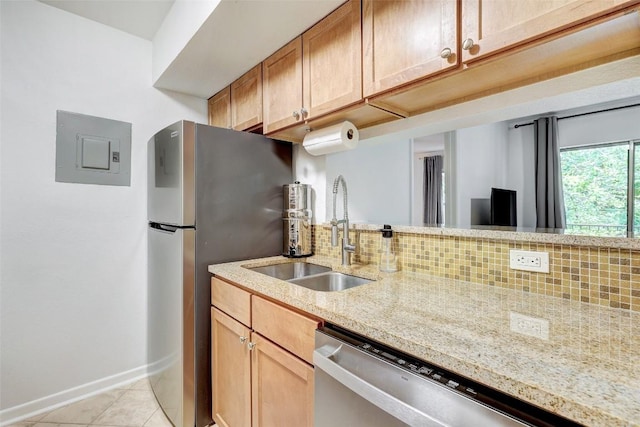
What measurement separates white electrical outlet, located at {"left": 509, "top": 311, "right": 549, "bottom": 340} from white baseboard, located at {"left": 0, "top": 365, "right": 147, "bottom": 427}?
2447 millimetres

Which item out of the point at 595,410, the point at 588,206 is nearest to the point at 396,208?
the point at 595,410

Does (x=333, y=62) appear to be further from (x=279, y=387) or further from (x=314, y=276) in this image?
(x=279, y=387)

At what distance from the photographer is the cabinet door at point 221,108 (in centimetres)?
218

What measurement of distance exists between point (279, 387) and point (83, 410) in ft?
5.08

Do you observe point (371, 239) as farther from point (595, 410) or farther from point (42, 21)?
point (42, 21)

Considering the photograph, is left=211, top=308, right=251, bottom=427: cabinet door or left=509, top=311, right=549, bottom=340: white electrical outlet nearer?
left=509, top=311, right=549, bottom=340: white electrical outlet

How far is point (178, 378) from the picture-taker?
1.57 meters

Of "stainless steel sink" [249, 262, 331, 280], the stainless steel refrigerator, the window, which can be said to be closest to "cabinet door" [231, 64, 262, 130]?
the stainless steel refrigerator

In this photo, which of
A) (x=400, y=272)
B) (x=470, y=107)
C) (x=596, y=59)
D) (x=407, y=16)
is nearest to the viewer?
(x=596, y=59)

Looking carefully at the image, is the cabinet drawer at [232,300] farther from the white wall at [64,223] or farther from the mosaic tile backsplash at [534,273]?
the white wall at [64,223]

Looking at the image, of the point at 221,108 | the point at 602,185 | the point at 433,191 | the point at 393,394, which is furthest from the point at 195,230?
the point at 602,185

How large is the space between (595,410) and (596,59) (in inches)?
41.5

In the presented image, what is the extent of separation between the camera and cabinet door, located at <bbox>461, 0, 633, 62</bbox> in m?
0.75

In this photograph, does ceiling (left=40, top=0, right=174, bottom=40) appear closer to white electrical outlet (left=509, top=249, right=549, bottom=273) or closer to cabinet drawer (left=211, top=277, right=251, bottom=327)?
cabinet drawer (left=211, top=277, right=251, bottom=327)
